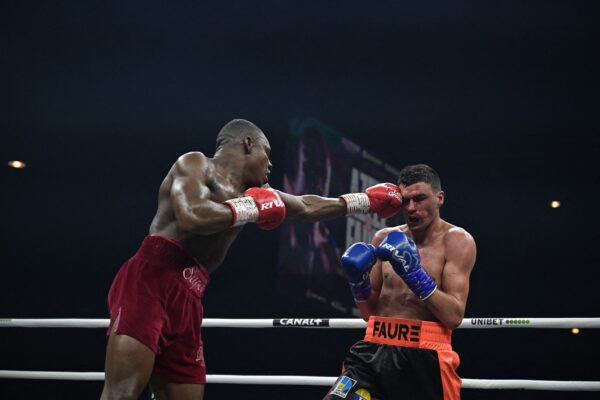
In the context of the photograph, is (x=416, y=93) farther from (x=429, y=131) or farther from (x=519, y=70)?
(x=519, y=70)

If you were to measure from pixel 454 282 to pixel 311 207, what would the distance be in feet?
2.25

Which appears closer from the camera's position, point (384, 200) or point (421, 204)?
point (421, 204)

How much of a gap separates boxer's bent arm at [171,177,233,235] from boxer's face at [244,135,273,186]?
36 cm

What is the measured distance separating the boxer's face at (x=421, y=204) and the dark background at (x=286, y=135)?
153 inches

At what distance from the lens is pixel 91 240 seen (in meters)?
8.11

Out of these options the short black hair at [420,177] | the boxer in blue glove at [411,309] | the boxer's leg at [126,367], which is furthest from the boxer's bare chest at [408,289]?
the boxer's leg at [126,367]

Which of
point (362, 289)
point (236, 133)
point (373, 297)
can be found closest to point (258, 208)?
point (236, 133)

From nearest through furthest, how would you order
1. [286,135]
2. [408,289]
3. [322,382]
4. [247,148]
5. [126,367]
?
1. [126,367]
2. [408,289]
3. [247,148]
4. [322,382]
5. [286,135]

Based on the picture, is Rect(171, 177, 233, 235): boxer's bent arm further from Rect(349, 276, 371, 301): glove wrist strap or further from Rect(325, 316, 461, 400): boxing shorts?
Rect(325, 316, 461, 400): boxing shorts

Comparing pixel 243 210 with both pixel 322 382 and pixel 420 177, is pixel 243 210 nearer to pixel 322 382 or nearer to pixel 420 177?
pixel 420 177

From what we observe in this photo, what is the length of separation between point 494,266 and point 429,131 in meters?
1.81

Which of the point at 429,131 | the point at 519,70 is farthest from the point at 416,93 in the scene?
the point at 519,70

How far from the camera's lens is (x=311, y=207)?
2.71 metres

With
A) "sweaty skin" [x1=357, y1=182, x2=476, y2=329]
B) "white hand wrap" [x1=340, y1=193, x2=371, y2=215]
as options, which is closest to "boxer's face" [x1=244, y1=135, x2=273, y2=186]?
"white hand wrap" [x1=340, y1=193, x2=371, y2=215]
